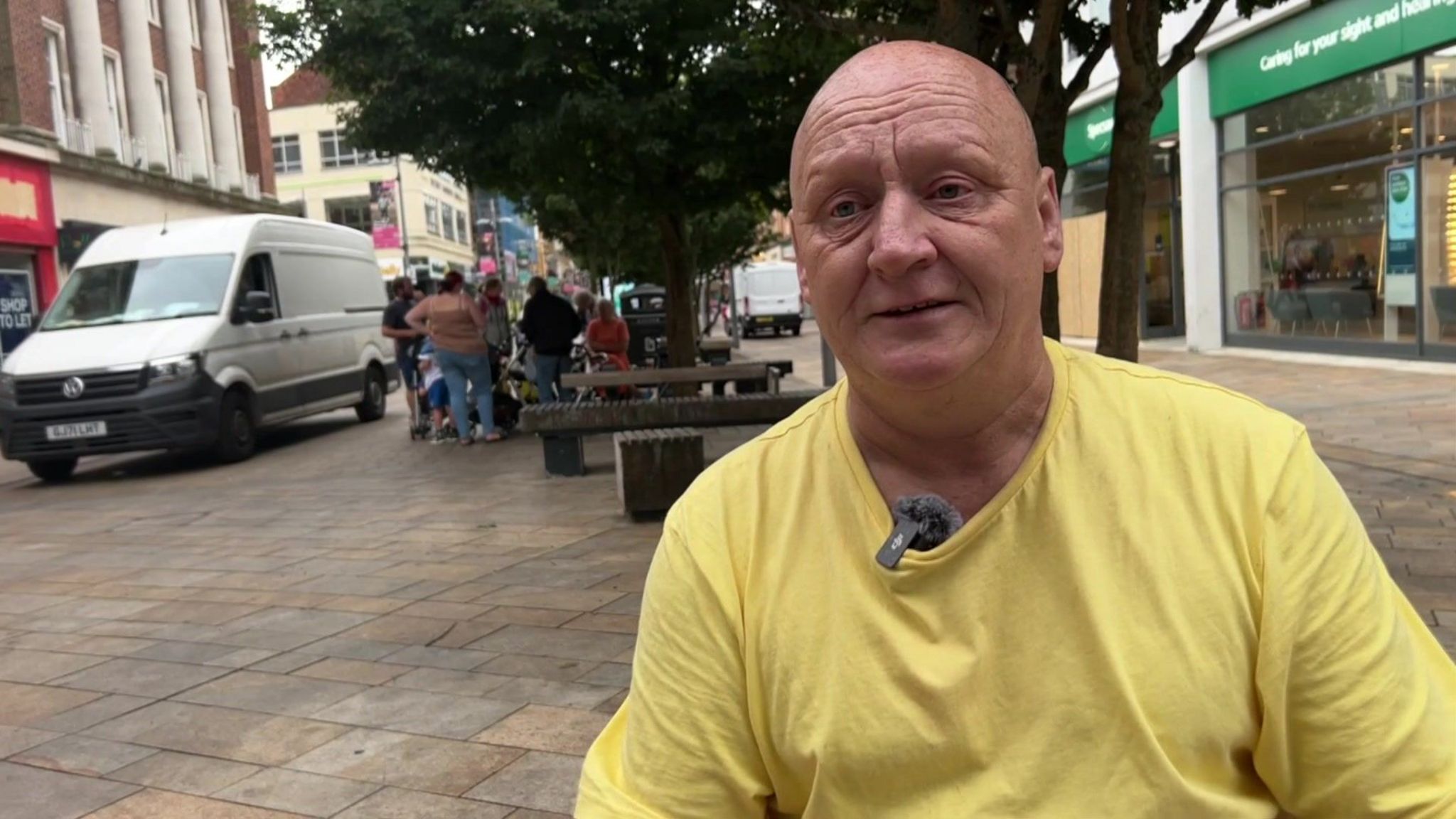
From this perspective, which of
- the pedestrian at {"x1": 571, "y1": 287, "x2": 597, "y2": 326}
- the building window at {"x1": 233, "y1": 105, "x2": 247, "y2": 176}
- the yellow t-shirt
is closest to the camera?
the yellow t-shirt

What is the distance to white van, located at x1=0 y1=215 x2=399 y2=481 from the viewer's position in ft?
36.5

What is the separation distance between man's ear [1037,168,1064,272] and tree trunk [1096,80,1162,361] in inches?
155

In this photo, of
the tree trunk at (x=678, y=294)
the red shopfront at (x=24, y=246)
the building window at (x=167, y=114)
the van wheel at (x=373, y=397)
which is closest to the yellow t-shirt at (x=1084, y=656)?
the tree trunk at (x=678, y=294)

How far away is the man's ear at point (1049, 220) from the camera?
1.44 meters

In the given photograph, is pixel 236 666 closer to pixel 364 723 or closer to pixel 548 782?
pixel 364 723

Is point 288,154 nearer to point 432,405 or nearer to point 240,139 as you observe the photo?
point 240,139

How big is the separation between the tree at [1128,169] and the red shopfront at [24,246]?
62.2 feet

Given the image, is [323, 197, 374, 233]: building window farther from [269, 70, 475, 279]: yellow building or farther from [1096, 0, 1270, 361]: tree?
[1096, 0, 1270, 361]: tree

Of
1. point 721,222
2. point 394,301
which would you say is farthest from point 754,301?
point 394,301

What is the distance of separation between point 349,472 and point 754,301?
2875cm

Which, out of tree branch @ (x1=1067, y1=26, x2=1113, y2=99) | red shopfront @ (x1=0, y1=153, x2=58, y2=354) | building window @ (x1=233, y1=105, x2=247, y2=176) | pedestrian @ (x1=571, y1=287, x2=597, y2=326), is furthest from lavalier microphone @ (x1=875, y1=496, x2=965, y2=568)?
building window @ (x1=233, y1=105, x2=247, y2=176)

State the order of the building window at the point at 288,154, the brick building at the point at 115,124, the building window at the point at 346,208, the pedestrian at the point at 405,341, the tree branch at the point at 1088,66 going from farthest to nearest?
the building window at the point at 288,154, the building window at the point at 346,208, the brick building at the point at 115,124, the pedestrian at the point at 405,341, the tree branch at the point at 1088,66

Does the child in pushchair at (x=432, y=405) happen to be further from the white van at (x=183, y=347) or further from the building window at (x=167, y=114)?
the building window at (x=167, y=114)

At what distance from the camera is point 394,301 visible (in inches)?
574
